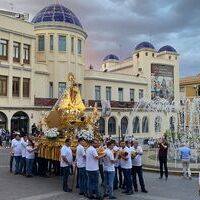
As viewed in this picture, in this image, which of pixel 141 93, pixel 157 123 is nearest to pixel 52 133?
pixel 141 93

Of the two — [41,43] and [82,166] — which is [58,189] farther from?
[41,43]

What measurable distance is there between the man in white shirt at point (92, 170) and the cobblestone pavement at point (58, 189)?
1.87 feet

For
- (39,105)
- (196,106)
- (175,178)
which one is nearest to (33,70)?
(39,105)

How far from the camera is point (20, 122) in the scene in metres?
42.0

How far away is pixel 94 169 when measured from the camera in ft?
40.8

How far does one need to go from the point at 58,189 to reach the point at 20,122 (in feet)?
94.2

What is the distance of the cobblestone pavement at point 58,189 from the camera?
1283 cm

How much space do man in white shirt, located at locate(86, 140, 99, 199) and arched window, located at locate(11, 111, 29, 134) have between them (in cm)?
2904

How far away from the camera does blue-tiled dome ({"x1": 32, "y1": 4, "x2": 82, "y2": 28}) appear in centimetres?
5003

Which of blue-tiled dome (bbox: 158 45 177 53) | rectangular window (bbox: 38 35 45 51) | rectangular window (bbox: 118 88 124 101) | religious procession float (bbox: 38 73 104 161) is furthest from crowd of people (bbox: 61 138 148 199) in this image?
blue-tiled dome (bbox: 158 45 177 53)

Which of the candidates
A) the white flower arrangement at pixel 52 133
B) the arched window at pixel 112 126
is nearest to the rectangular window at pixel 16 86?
the arched window at pixel 112 126

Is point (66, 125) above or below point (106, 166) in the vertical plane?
above

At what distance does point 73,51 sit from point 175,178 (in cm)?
3515

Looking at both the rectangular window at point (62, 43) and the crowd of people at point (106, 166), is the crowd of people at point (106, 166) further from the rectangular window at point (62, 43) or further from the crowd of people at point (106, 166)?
the rectangular window at point (62, 43)
